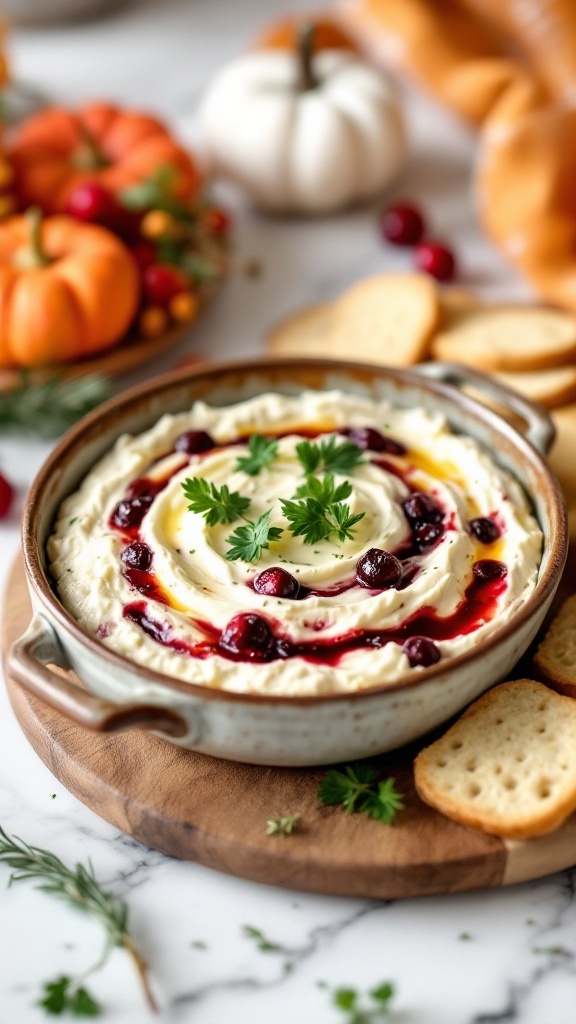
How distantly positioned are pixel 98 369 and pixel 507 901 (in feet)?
10.9

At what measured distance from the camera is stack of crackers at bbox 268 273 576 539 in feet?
17.1

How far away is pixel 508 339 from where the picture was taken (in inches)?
214

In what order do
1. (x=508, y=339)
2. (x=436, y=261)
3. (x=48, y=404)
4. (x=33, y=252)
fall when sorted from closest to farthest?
(x=48, y=404) → (x=508, y=339) → (x=33, y=252) → (x=436, y=261)

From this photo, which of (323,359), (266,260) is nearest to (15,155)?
(266,260)

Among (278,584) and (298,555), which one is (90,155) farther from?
(278,584)

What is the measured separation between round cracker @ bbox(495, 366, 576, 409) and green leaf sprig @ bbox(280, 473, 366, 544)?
1.39m

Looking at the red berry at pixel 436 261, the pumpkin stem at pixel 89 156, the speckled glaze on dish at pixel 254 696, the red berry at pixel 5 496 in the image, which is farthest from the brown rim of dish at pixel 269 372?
the pumpkin stem at pixel 89 156

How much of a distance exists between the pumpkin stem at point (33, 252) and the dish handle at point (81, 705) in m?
2.72

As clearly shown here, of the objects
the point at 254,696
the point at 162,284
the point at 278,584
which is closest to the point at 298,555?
the point at 278,584

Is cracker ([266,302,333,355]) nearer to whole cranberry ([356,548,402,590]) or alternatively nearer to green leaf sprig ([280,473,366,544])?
green leaf sprig ([280,473,366,544])

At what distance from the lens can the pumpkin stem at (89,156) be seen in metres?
6.50

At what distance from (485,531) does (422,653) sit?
29.7 inches

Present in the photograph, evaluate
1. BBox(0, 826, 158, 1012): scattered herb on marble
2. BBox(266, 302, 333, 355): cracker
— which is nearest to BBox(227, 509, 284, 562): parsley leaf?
BBox(0, 826, 158, 1012): scattered herb on marble

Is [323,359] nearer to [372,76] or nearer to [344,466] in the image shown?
[344,466]
